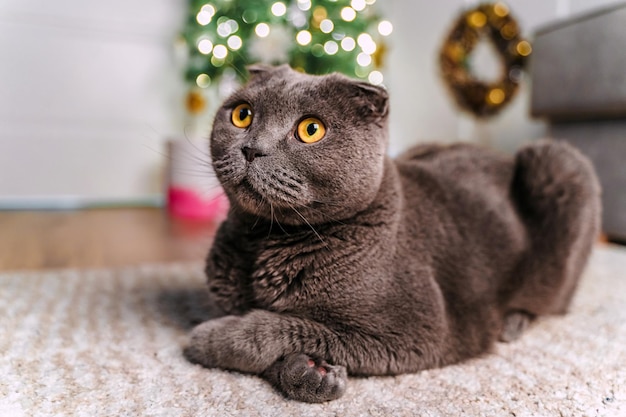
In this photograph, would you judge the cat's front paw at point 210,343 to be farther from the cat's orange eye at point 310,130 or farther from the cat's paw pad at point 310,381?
the cat's orange eye at point 310,130

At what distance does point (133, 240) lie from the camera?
1.99 metres

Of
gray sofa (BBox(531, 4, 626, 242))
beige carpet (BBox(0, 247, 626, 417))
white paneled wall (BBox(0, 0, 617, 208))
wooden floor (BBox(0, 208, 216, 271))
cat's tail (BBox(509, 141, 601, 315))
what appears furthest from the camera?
white paneled wall (BBox(0, 0, 617, 208))

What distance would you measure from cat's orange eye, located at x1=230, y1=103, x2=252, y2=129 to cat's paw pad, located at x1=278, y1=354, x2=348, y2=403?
0.35m

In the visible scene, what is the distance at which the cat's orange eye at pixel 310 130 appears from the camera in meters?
0.76

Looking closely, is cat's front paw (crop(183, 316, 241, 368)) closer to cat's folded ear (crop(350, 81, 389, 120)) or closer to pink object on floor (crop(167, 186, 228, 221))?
cat's folded ear (crop(350, 81, 389, 120))

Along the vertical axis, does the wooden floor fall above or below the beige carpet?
below

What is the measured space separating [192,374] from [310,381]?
0.19 meters

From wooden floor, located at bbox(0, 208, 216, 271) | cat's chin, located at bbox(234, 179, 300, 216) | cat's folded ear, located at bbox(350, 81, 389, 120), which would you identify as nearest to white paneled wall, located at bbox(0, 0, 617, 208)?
wooden floor, located at bbox(0, 208, 216, 271)

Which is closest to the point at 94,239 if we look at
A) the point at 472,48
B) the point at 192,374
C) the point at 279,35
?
the point at 279,35

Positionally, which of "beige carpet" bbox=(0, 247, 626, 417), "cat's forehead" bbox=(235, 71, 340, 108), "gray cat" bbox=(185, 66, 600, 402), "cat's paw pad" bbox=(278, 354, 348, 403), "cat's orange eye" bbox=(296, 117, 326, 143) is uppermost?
"cat's forehead" bbox=(235, 71, 340, 108)

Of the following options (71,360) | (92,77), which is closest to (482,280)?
(71,360)

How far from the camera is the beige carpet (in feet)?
2.28

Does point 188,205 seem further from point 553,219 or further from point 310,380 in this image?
point 310,380

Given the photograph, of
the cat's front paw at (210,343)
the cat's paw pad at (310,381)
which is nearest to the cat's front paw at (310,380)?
the cat's paw pad at (310,381)
